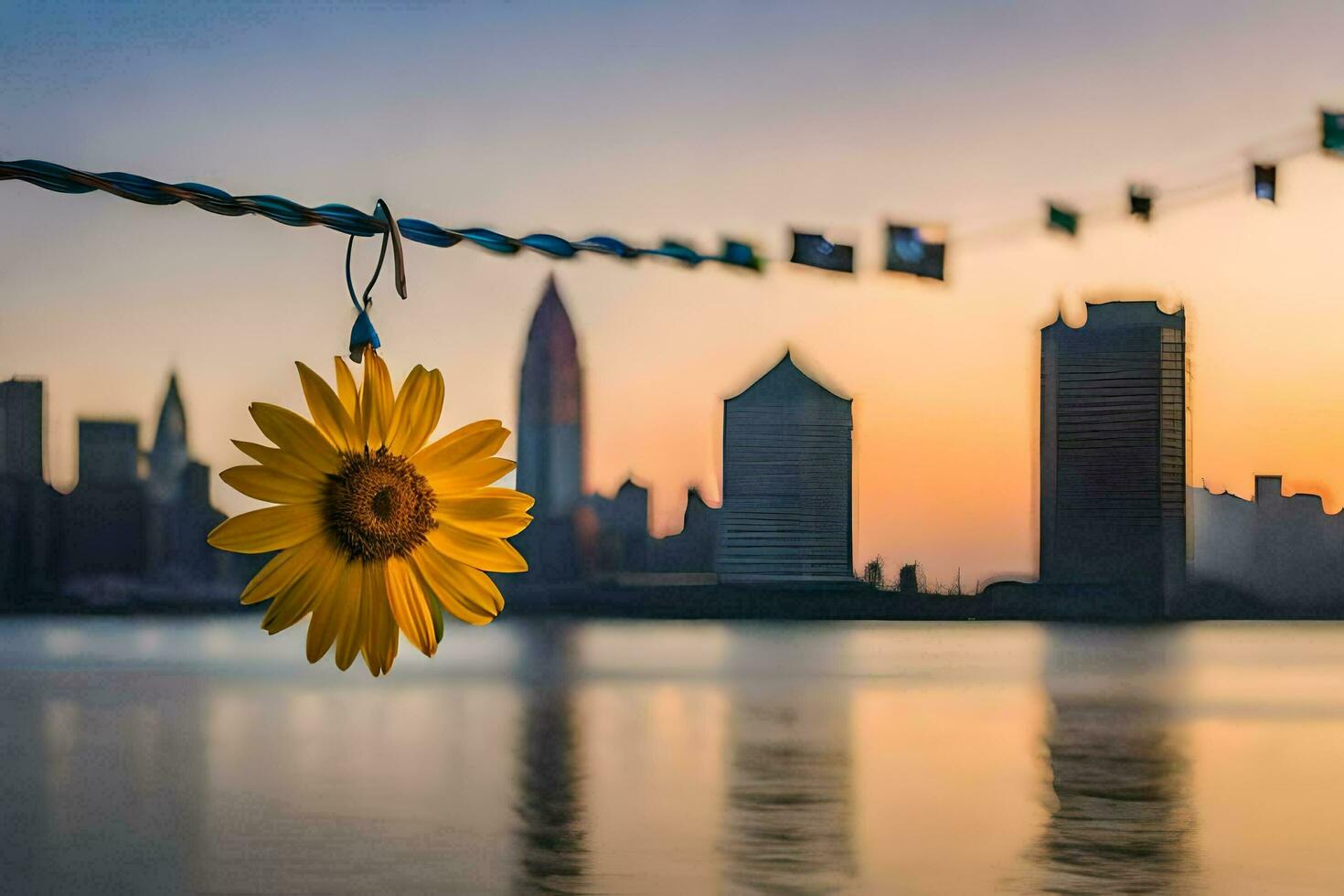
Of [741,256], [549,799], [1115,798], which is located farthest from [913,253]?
[1115,798]

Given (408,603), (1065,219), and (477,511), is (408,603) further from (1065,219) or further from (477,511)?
(1065,219)

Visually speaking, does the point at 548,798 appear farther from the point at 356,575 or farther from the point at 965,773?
the point at 356,575

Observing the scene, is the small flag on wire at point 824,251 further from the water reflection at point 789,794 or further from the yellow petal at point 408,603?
the water reflection at point 789,794

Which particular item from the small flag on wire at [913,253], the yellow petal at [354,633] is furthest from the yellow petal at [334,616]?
the small flag on wire at [913,253]

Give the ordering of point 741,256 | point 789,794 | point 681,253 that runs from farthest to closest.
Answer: point 789,794, point 741,256, point 681,253

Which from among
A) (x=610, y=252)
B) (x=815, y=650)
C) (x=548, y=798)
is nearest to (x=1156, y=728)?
(x=548, y=798)
